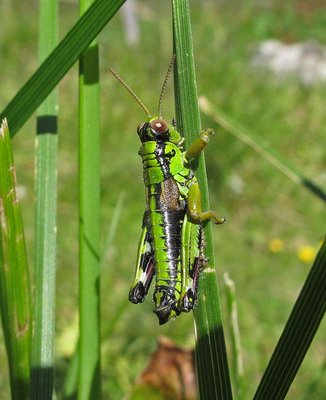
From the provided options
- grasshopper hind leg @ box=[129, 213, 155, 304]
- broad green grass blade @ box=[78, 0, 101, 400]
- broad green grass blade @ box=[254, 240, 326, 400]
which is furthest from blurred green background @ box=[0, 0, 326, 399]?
broad green grass blade @ box=[254, 240, 326, 400]

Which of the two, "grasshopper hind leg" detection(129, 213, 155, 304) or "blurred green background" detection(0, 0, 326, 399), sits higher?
"blurred green background" detection(0, 0, 326, 399)

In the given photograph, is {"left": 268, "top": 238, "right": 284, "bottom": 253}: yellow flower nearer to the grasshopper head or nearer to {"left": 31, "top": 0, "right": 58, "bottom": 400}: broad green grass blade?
the grasshopper head

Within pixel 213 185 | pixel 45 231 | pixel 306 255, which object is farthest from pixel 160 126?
pixel 213 185

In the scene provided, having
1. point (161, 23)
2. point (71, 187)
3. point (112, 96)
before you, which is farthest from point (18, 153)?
point (161, 23)

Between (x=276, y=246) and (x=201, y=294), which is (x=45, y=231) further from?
(x=276, y=246)

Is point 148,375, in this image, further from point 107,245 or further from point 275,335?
point 275,335

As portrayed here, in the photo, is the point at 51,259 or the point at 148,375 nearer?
the point at 51,259
